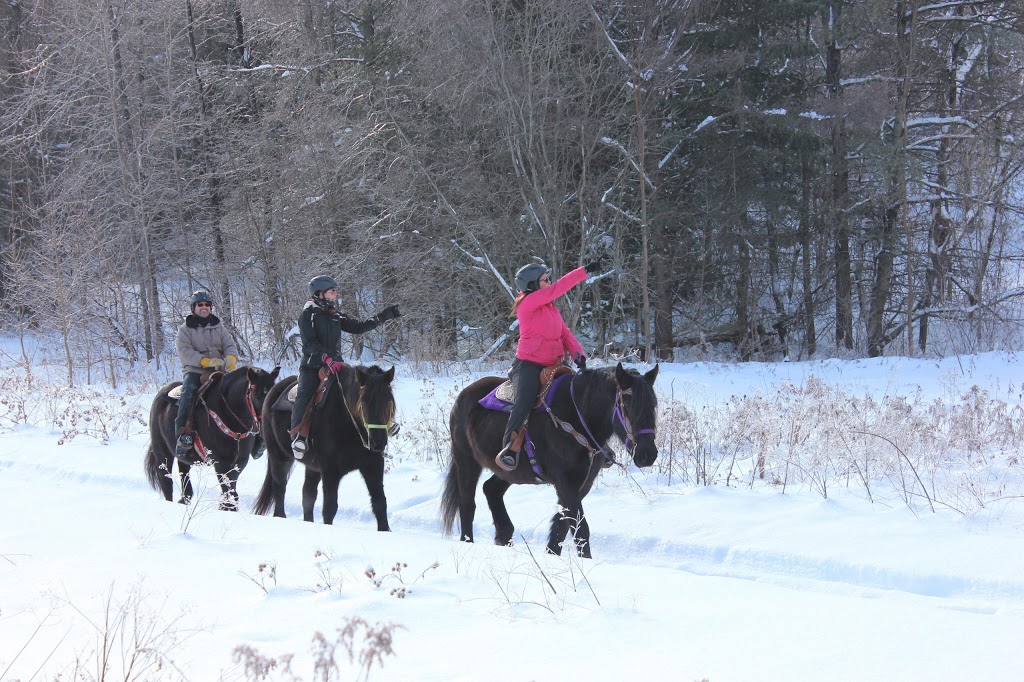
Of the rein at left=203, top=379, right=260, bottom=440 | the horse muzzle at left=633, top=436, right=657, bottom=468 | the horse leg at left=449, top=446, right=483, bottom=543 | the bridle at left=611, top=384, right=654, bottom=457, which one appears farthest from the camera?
the rein at left=203, top=379, right=260, bottom=440

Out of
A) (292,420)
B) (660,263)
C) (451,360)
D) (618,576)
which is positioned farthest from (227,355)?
(660,263)

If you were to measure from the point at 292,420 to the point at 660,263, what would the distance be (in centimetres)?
1635

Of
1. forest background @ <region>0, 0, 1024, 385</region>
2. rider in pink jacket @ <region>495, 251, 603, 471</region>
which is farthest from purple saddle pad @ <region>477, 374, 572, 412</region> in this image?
forest background @ <region>0, 0, 1024, 385</region>

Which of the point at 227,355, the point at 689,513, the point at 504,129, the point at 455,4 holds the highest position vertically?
the point at 455,4

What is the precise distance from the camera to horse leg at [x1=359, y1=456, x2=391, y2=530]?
786 cm

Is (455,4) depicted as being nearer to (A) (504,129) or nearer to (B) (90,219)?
(A) (504,129)

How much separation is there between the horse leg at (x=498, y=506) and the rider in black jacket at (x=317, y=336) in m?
1.93

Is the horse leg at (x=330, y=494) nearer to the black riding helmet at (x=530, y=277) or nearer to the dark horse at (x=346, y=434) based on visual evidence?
the dark horse at (x=346, y=434)

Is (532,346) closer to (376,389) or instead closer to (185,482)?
(376,389)

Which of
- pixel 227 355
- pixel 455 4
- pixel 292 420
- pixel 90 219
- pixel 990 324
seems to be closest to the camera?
pixel 292 420

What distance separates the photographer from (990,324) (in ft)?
68.8

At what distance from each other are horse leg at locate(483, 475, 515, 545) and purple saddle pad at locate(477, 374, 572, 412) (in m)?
0.77

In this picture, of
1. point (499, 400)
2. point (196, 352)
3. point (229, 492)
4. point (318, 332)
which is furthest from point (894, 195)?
point (229, 492)

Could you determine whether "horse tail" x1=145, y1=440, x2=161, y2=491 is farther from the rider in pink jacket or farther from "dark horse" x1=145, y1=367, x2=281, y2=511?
the rider in pink jacket
